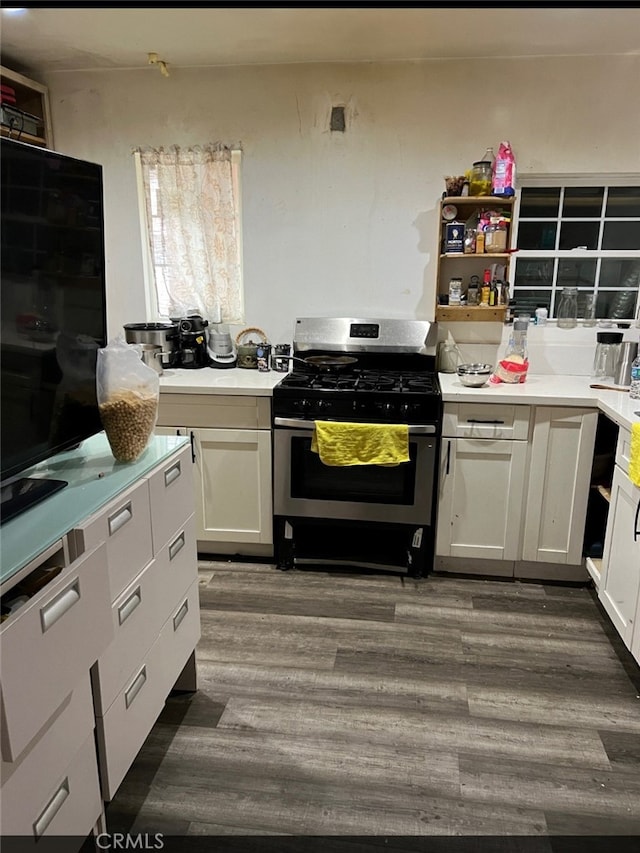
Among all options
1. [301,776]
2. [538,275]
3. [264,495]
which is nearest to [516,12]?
[538,275]

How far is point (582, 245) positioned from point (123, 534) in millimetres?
2797

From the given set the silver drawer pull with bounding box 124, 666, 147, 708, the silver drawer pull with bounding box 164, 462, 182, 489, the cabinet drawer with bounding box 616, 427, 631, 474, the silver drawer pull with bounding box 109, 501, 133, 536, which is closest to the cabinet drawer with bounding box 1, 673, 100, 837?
the silver drawer pull with bounding box 124, 666, 147, 708

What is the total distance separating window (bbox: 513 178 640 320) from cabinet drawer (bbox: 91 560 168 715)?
2496 millimetres

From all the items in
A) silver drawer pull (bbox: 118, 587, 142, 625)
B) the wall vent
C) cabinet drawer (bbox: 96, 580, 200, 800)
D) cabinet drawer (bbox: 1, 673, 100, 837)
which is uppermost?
the wall vent

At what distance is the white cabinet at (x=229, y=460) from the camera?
2.91 meters

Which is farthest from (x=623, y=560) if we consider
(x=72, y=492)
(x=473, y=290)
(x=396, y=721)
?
(x=72, y=492)

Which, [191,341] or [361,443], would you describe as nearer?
[361,443]

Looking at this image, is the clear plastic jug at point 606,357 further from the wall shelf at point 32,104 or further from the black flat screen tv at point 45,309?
the wall shelf at point 32,104

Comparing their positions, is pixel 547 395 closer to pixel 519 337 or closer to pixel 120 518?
pixel 519 337

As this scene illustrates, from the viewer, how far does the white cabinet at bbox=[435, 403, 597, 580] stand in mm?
2736

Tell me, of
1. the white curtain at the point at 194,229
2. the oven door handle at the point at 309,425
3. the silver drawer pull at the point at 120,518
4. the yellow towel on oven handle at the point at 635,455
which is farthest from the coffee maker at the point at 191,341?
the yellow towel on oven handle at the point at 635,455

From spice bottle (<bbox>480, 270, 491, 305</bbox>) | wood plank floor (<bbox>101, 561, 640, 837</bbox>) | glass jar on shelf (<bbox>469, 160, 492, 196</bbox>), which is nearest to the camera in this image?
wood plank floor (<bbox>101, 561, 640, 837</bbox>)

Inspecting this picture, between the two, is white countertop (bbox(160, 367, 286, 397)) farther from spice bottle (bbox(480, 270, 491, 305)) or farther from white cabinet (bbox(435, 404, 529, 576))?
spice bottle (bbox(480, 270, 491, 305))

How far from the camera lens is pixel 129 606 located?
4.97 feet
